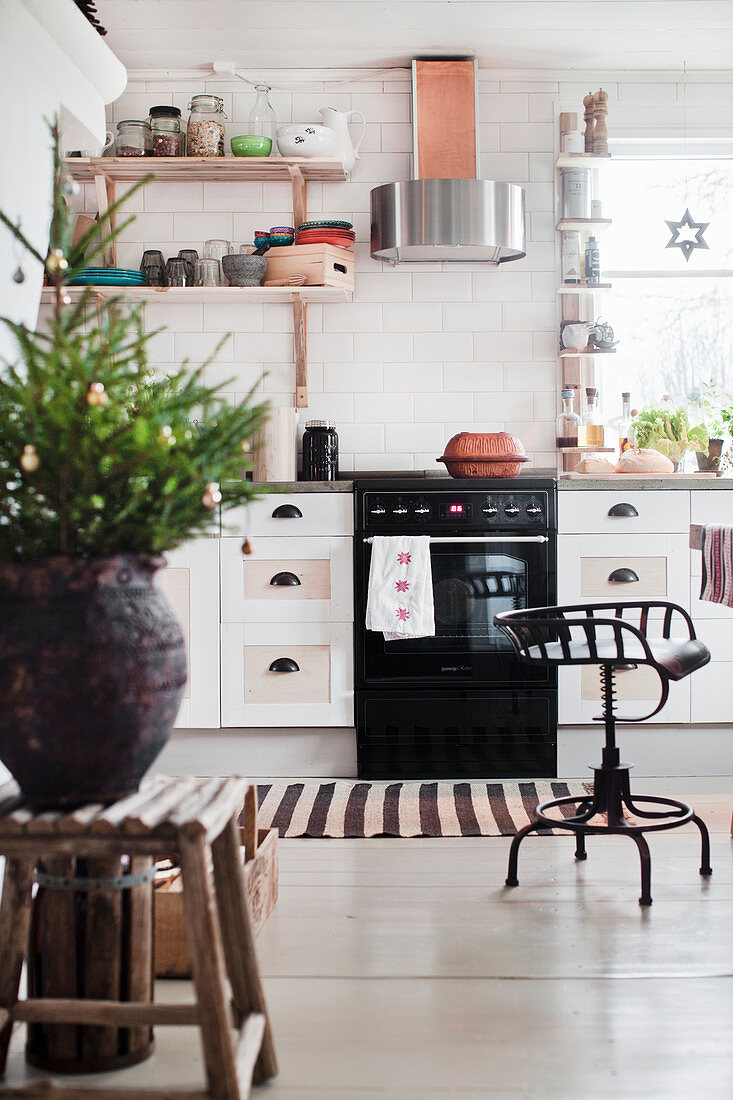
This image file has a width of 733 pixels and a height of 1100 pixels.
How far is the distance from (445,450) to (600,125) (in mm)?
1449

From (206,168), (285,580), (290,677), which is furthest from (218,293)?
(290,677)

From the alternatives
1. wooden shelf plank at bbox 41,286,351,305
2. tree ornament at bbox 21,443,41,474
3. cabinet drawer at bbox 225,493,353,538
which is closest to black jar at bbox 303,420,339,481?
cabinet drawer at bbox 225,493,353,538

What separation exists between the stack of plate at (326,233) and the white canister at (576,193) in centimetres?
86

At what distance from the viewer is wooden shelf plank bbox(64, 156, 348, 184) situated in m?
3.86

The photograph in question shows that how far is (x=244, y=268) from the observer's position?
3885 millimetres

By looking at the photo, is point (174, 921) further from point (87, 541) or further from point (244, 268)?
point (244, 268)

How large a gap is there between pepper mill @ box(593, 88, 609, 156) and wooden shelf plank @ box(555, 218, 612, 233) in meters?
0.25

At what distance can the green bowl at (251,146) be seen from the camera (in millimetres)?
3914

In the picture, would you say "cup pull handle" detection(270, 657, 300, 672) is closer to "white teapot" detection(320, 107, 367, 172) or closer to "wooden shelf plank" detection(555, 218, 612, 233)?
"white teapot" detection(320, 107, 367, 172)

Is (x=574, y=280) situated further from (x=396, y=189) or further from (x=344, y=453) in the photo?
(x=344, y=453)

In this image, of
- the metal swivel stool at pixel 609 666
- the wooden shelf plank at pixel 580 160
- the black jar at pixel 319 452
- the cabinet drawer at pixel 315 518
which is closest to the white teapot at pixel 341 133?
the wooden shelf plank at pixel 580 160

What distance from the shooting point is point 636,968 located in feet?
6.39

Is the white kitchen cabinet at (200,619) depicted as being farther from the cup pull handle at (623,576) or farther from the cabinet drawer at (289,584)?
the cup pull handle at (623,576)

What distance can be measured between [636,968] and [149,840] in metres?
1.14
